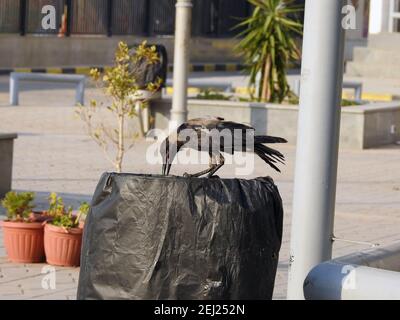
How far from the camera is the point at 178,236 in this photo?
16.8 ft

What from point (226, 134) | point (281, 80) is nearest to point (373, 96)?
point (281, 80)

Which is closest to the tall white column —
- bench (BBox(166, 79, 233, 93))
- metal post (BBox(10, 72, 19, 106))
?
bench (BBox(166, 79, 233, 93))

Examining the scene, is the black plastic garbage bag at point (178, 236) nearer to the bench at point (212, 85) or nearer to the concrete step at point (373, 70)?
the bench at point (212, 85)

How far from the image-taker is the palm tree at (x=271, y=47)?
17062mm

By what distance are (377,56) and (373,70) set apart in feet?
1.18

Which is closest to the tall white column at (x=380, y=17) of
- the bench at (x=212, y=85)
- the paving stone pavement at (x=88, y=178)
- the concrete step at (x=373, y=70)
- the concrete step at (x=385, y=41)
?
the concrete step at (x=385, y=41)

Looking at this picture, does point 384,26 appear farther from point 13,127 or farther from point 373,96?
point 13,127

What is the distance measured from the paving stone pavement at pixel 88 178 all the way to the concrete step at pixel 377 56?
1166 centimetres

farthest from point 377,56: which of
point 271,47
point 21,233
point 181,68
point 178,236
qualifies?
point 178,236

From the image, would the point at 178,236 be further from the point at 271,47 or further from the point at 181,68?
the point at 271,47

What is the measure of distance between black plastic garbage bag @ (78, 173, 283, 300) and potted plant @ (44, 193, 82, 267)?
280 centimetres

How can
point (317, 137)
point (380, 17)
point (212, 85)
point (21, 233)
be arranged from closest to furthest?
point (317, 137)
point (21, 233)
point (212, 85)
point (380, 17)

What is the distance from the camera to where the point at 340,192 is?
40.9 ft

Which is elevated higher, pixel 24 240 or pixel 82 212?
pixel 82 212
